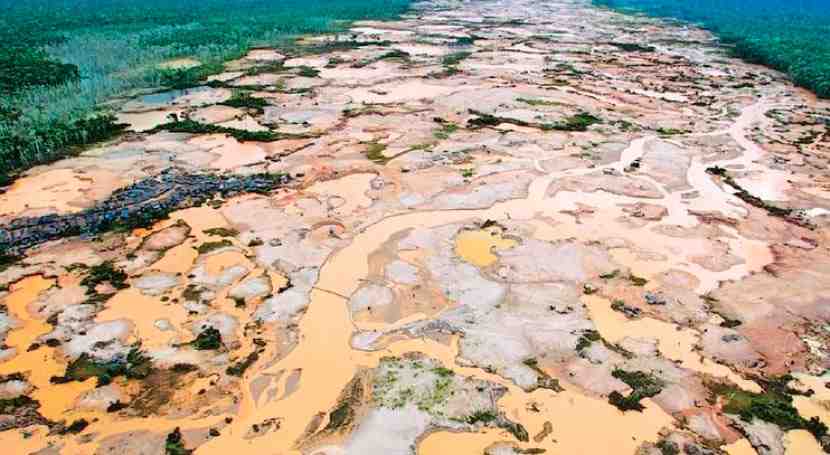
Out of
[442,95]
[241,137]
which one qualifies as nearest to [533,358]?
[241,137]

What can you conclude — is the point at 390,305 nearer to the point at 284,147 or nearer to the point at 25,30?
the point at 284,147

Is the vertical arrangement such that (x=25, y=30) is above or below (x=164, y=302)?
above

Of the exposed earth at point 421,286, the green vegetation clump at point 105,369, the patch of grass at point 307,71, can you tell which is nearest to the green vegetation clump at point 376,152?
the exposed earth at point 421,286

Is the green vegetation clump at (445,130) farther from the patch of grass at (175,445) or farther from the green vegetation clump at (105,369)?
the patch of grass at (175,445)

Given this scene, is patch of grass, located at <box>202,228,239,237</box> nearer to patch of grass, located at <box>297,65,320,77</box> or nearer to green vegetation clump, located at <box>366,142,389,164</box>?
green vegetation clump, located at <box>366,142,389,164</box>

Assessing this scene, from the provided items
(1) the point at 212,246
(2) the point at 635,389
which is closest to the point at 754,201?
(2) the point at 635,389

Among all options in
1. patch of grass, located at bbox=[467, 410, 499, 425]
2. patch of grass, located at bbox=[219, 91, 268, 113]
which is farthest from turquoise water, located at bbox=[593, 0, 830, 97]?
patch of grass, located at bbox=[467, 410, 499, 425]

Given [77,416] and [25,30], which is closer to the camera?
[77,416]
